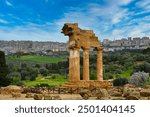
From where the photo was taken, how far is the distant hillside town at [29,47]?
15725cm

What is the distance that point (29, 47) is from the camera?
557 ft

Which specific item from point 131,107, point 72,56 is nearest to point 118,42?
point 72,56

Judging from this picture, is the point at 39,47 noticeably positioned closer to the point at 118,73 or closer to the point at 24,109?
the point at 118,73

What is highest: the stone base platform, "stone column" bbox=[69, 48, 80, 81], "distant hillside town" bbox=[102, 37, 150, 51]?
"distant hillside town" bbox=[102, 37, 150, 51]

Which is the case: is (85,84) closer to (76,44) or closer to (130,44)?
(76,44)

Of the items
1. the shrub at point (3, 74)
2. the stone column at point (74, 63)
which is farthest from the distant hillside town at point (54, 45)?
the stone column at point (74, 63)

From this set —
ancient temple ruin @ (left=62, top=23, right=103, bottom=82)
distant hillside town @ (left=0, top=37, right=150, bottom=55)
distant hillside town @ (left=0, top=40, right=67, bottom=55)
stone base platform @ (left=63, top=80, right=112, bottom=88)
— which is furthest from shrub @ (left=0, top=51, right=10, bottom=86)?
distant hillside town @ (left=0, top=40, right=67, bottom=55)

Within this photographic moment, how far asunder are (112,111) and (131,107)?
0.67 metres

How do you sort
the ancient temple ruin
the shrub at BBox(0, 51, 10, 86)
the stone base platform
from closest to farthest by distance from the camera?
the stone base platform < the ancient temple ruin < the shrub at BBox(0, 51, 10, 86)

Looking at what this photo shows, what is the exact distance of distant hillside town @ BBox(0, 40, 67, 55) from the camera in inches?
6191

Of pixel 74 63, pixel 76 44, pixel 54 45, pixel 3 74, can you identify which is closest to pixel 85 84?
pixel 74 63

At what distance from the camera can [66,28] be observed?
114 ft

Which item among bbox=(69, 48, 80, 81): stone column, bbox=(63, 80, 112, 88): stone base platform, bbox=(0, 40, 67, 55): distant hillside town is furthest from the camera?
bbox=(0, 40, 67, 55): distant hillside town

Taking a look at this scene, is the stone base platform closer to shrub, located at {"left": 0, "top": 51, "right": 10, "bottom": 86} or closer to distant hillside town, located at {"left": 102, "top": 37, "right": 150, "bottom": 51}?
shrub, located at {"left": 0, "top": 51, "right": 10, "bottom": 86}
